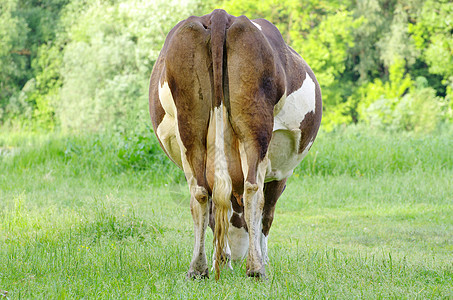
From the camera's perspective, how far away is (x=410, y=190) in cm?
884

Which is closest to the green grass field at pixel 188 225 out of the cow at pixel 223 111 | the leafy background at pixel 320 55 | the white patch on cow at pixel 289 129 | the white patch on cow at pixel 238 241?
the white patch on cow at pixel 238 241

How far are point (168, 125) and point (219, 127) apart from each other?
61 centimetres

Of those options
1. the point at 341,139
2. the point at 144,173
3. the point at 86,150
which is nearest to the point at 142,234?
the point at 144,173

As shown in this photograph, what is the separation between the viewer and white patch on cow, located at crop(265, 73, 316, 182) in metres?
3.72

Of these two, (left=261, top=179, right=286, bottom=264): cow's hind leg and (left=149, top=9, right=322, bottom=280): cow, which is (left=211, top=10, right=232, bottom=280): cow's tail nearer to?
(left=149, top=9, right=322, bottom=280): cow

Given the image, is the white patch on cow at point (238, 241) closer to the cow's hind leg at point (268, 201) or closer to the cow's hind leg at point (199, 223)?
the cow's hind leg at point (268, 201)

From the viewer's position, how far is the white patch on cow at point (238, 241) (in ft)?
13.3

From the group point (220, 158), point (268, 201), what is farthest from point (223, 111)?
point (268, 201)

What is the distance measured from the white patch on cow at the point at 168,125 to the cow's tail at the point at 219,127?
0.36 metres

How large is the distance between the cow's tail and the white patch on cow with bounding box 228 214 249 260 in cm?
65

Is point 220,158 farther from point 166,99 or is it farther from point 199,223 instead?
point 166,99

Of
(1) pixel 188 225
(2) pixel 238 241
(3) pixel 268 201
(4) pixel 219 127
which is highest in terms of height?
(4) pixel 219 127

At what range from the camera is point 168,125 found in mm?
3820

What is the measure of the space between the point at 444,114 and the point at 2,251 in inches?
1066
